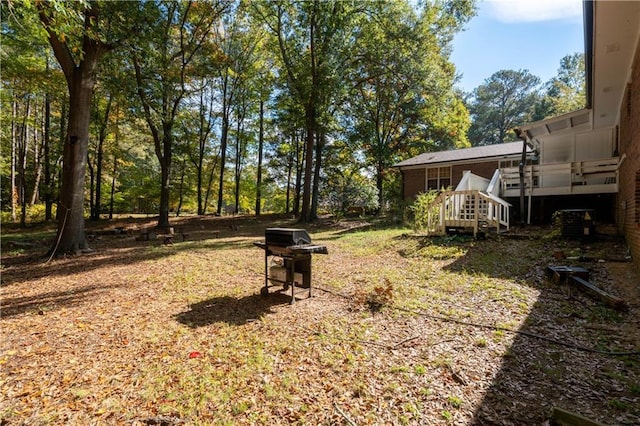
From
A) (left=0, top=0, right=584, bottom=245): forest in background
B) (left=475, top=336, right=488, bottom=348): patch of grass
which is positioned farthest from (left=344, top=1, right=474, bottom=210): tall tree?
(left=475, top=336, right=488, bottom=348): patch of grass

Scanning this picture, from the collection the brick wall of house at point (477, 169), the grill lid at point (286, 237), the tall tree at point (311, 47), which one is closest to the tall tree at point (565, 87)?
the brick wall of house at point (477, 169)

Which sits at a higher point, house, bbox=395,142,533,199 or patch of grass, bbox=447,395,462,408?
house, bbox=395,142,533,199

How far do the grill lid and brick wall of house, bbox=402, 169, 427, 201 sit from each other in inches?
594

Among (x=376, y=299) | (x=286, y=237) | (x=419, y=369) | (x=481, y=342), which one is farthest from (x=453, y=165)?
(x=419, y=369)

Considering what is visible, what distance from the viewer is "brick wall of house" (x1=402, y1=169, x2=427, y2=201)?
18906 millimetres

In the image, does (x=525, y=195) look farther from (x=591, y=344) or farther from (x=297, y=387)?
(x=297, y=387)

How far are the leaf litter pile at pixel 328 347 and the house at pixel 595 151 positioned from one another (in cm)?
256

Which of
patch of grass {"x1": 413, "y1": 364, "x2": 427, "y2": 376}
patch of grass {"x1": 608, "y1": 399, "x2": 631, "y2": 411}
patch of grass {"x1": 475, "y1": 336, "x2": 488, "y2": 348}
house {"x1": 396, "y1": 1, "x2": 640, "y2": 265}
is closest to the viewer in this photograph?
patch of grass {"x1": 608, "y1": 399, "x2": 631, "y2": 411}

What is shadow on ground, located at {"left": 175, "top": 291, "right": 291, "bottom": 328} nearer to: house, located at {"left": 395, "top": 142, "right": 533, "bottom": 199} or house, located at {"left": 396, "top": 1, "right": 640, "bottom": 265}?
house, located at {"left": 396, "top": 1, "right": 640, "bottom": 265}

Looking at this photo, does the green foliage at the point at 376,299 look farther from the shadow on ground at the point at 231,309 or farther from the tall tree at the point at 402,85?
the tall tree at the point at 402,85

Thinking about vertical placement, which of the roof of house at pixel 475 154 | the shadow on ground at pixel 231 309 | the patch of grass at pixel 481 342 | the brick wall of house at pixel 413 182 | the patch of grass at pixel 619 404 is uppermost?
the roof of house at pixel 475 154

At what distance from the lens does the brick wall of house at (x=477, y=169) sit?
15.9 metres

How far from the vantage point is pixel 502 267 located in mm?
6418

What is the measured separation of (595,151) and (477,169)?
5.49 metres
